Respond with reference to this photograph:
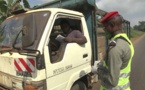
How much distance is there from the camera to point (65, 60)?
10.9ft

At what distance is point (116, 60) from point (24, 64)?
1.31m

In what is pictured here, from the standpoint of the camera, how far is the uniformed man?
2250 millimetres

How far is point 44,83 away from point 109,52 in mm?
1099

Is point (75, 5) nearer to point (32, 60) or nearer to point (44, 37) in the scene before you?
point (44, 37)

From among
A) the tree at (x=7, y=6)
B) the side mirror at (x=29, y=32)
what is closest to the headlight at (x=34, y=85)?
the side mirror at (x=29, y=32)

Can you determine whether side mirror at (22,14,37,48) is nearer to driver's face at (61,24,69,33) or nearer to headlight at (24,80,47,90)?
headlight at (24,80,47,90)

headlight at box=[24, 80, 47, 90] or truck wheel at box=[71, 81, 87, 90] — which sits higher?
headlight at box=[24, 80, 47, 90]

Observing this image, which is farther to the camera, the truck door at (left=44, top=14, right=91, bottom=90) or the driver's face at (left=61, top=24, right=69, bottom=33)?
the driver's face at (left=61, top=24, right=69, bottom=33)

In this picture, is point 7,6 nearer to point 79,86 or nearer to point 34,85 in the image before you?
point 79,86

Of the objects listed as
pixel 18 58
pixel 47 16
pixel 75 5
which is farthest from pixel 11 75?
pixel 75 5

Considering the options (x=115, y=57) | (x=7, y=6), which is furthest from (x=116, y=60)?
(x=7, y=6)

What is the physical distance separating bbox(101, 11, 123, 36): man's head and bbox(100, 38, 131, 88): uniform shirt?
0.14 meters

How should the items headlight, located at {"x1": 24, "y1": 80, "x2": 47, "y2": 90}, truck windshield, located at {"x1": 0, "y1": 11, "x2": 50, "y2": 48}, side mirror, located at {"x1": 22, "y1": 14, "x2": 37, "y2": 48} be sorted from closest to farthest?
side mirror, located at {"x1": 22, "y1": 14, "x2": 37, "y2": 48} < headlight, located at {"x1": 24, "y1": 80, "x2": 47, "y2": 90} < truck windshield, located at {"x1": 0, "y1": 11, "x2": 50, "y2": 48}

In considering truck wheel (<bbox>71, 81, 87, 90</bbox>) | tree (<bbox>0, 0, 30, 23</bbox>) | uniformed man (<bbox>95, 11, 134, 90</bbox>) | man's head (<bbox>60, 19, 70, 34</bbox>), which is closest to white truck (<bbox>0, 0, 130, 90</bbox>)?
truck wheel (<bbox>71, 81, 87, 90</bbox>)
